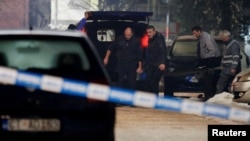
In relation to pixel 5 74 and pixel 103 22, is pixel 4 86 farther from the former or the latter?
pixel 103 22

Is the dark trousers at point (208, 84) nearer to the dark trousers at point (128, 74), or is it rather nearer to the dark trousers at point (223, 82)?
the dark trousers at point (223, 82)

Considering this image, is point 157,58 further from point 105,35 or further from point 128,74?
point 105,35

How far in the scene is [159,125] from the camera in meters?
10.0

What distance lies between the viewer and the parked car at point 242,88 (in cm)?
1207

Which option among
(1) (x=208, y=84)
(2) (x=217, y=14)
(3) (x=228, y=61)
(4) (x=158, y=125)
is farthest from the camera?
(2) (x=217, y=14)

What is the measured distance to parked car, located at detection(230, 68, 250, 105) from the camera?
39.6 feet

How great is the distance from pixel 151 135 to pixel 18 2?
52836 millimetres

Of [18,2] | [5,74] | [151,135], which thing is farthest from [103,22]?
[18,2]

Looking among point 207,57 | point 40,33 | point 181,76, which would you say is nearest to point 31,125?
point 40,33

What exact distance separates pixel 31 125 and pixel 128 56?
705 centimetres

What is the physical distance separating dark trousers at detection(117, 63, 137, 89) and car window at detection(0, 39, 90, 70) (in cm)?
668

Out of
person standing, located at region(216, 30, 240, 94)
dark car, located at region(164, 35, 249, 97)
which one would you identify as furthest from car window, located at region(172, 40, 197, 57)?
person standing, located at region(216, 30, 240, 94)

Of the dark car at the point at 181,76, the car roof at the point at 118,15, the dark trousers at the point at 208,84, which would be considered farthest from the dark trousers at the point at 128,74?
the dark car at the point at 181,76

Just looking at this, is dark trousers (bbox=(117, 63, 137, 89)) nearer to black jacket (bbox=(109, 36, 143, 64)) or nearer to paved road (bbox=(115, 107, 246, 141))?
black jacket (bbox=(109, 36, 143, 64))
